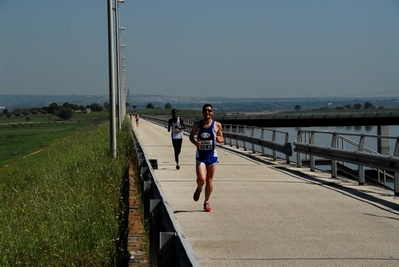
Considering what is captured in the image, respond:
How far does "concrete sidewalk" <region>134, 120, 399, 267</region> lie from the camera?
9.50 metres

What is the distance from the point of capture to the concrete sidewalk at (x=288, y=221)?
9.50 m

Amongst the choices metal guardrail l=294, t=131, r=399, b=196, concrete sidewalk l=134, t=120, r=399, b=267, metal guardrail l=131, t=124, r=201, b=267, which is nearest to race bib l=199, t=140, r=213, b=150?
concrete sidewalk l=134, t=120, r=399, b=267

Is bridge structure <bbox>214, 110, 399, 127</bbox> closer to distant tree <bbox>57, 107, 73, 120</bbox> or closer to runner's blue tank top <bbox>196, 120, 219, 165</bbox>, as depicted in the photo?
distant tree <bbox>57, 107, 73, 120</bbox>

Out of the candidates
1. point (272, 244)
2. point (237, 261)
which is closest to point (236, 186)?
point (272, 244)

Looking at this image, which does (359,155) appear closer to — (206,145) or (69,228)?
(206,145)

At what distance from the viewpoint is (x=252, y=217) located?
12938 mm

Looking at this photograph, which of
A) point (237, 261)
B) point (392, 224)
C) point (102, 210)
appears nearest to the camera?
point (237, 261)

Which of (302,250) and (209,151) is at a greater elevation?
(209,151)

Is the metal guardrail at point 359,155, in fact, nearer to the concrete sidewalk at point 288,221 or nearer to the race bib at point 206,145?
the concrete sidewalk at point 288,221

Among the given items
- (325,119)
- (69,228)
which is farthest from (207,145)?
(325,119)

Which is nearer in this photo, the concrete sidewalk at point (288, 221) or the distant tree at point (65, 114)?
the concrete sidewalk at point (288, 221)

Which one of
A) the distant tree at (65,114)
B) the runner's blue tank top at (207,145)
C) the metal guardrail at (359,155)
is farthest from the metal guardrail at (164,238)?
the distant tree at (65,114)

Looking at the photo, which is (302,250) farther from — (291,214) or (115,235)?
(291,214)

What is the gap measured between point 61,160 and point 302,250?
59.7ft
